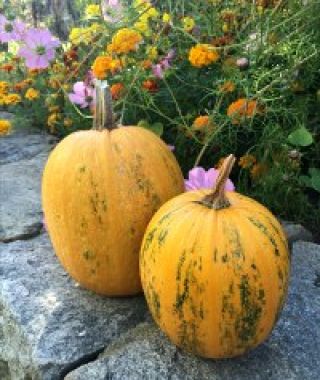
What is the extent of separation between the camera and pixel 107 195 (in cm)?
141

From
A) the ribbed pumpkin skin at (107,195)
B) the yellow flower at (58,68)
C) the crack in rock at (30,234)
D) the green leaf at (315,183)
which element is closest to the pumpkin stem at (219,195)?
the ribbed pumpkin skin at (107,195)

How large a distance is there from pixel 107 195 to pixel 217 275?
36 cm

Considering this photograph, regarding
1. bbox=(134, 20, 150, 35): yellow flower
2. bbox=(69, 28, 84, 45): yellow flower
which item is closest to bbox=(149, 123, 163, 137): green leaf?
bbox=(134, 20, 150, 35): yellow flower

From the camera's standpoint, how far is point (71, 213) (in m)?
1.44

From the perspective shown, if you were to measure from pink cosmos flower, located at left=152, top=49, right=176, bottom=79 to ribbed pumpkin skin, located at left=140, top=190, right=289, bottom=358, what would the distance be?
0.96 m

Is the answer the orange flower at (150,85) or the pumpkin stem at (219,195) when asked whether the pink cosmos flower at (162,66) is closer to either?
the orange flower at (150,85)

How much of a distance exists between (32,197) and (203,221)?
1.15 meters

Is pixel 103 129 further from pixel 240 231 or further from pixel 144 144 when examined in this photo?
pixel 240 231

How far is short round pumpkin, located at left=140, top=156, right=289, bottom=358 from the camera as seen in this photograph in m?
1.21

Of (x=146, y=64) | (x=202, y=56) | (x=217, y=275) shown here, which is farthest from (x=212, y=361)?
(x=146, y=64)

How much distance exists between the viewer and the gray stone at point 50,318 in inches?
55.6

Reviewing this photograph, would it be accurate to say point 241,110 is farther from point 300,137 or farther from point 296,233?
point 296,233

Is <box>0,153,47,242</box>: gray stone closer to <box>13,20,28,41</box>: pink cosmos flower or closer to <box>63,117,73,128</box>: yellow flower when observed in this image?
<box>63,117,73,128</box>: yellow flower

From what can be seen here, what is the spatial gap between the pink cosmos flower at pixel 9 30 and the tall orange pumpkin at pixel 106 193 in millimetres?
1450
